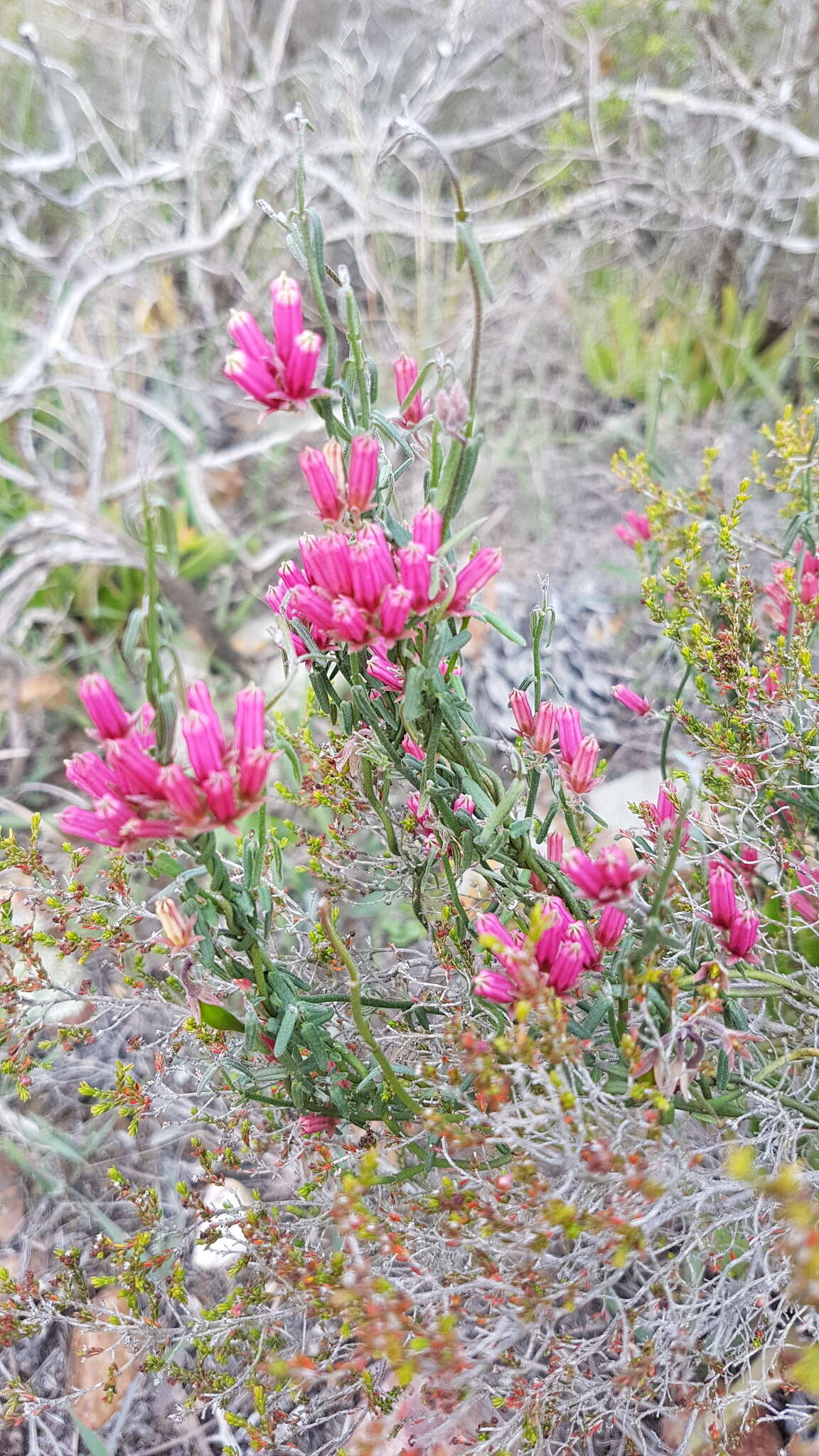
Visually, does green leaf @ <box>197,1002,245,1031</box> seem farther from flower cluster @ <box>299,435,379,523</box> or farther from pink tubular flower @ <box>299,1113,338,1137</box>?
flower cluster @ <box>299,435,379,523</box>

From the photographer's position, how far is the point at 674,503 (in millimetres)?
1338

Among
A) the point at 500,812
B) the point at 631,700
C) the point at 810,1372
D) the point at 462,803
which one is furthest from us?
the point at 631,700

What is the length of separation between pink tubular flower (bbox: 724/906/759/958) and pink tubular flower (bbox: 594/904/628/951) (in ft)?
0.30

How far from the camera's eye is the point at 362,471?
69 centimetres

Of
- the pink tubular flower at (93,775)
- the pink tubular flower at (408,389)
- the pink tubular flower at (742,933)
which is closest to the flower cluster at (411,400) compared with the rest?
the pink tubular flower at (408,389)

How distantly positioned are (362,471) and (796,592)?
0.58 metres

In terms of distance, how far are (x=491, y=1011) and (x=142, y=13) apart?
12.6 feet

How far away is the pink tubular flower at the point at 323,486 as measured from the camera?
0.69 meters

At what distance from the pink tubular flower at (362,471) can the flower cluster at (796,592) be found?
55 centimetres

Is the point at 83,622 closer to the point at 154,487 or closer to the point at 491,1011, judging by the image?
the point at 154,487

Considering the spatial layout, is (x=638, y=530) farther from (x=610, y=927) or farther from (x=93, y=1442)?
(x=93, y=1442)

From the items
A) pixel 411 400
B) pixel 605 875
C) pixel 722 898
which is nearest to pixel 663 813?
pixel 722 898

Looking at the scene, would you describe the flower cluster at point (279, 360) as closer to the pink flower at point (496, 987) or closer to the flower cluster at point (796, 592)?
the pink flower at point (496, 987)

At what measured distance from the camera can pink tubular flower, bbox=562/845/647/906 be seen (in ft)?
2.35
